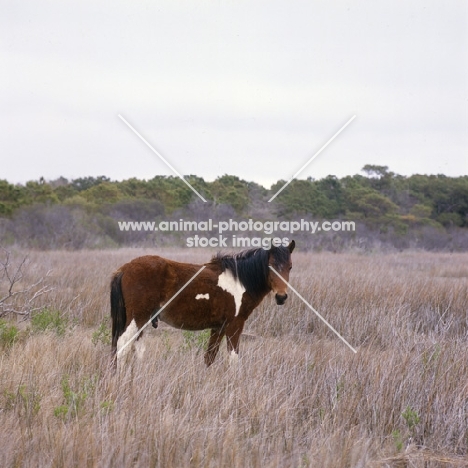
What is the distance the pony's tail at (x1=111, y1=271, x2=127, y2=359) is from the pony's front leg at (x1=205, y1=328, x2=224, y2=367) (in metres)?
0.81

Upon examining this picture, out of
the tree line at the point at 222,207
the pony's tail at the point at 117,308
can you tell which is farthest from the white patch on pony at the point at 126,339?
the tree line at the point at 222,207

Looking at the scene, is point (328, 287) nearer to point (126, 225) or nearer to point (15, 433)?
point (15, 433)

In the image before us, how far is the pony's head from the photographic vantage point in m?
5.67

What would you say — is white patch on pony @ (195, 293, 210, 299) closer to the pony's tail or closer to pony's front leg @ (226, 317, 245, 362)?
pony's front leg @ (226, 317, 245, 362)

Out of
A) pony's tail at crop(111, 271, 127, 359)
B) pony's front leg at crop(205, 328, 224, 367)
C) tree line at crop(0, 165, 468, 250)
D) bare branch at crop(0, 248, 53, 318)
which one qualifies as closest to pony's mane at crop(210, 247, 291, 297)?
pony's front leg at crop(205, 328, 224, 367)

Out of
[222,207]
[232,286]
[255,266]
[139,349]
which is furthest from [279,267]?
[222,207]

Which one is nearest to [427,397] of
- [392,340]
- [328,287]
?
[392,340]

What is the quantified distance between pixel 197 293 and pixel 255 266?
0.61m

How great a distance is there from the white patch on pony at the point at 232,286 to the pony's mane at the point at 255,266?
0.13ft

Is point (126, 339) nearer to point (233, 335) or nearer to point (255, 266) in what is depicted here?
point (233, 335)

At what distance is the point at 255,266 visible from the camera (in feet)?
19.4

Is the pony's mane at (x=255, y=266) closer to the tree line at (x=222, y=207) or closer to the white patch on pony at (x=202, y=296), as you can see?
the white patch on pony at (x=202, y=296)

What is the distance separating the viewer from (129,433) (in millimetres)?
3729

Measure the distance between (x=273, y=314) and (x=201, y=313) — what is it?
9.16 ft
